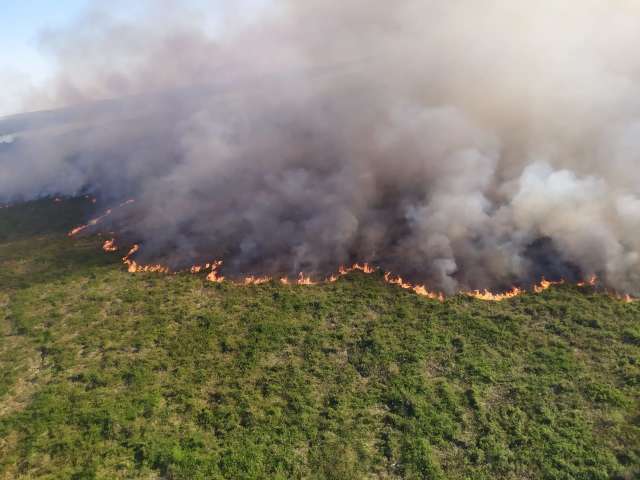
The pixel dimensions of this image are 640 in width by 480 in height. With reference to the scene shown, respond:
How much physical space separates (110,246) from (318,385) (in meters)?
29.5

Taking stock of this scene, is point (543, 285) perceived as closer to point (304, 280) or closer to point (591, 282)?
point (591, 282)

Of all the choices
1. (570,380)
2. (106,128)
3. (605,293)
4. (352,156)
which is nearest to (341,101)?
(352,156)

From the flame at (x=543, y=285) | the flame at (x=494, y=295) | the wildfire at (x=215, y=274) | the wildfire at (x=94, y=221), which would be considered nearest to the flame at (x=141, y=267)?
the wildfire at (x=215, y=274)

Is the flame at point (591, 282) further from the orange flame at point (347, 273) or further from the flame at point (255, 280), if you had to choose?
the flame at point (255, 280)

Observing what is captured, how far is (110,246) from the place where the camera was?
136ft

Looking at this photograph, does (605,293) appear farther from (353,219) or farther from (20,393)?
(20,393)

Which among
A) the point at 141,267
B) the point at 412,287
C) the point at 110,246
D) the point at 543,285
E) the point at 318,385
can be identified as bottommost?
the point at 318,385

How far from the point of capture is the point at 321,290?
3109 centimetres

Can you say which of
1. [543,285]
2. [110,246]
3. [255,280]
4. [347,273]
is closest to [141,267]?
[110,246]

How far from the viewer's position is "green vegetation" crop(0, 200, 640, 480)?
19031mm

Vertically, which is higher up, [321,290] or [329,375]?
[321,290]

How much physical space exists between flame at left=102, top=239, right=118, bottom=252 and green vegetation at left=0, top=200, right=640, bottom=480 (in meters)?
8.58

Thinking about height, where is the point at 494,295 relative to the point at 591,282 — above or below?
below

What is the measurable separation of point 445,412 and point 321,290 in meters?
13.1
